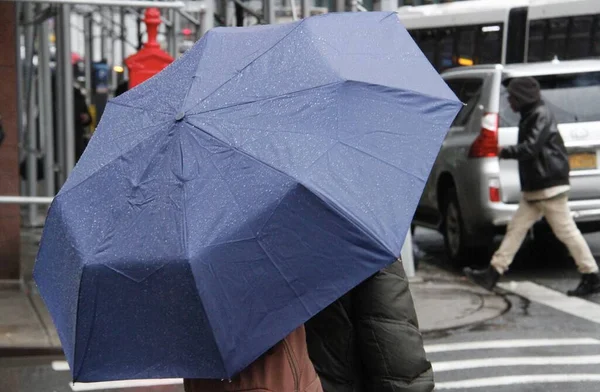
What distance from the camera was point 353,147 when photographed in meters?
2.90

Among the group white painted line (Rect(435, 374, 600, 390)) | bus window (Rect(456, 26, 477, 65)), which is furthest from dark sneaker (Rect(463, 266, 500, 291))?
bus window (Rect(456, 26, 477, 65))

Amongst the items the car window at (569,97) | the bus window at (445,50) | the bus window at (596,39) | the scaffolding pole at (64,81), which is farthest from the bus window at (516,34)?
the scaffolding pole at (64,81)

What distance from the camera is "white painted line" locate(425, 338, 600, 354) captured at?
802 centimetres

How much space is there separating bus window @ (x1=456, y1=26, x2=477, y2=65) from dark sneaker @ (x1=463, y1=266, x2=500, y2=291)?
11816 millimetres

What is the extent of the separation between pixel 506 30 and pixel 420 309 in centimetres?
1232

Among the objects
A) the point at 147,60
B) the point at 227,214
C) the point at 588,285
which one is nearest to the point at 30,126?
the point at 147,60

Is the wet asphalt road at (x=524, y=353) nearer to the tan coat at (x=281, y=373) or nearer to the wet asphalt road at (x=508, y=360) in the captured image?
the wet asphalt road at (x=508, y=360)

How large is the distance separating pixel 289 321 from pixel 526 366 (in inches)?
198

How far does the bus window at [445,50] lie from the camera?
2237cm

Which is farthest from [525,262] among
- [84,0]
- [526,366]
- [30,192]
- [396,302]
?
[396,302]

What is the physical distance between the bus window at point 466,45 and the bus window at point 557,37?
2.17m

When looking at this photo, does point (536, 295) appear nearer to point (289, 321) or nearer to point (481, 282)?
point (481, 282)

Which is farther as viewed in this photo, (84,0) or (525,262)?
(525,262)

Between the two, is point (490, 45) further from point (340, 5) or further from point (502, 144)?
point (502, 144)
